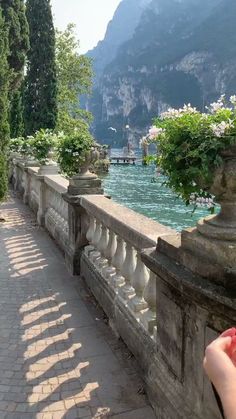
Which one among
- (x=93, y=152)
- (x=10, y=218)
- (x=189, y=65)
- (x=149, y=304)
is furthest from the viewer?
(x=189, y=65)

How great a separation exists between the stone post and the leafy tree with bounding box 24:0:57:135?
882 inches

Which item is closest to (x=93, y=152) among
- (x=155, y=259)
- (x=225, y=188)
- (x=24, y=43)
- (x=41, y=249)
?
(x=41, y=249)

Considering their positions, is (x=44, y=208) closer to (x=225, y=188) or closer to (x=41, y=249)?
(x=41, y=249)

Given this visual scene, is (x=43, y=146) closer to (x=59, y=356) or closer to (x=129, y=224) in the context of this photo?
(x=129, y=224)

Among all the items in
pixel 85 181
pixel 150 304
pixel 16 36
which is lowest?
pixel 150 304

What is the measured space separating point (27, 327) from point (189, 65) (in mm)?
205454

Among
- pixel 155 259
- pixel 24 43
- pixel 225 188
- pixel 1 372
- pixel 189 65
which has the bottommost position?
pixel 1 372

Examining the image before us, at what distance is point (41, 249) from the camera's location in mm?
7629

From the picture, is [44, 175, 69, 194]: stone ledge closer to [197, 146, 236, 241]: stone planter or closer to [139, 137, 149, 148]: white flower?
[139, 137, 149, 148]: white flower

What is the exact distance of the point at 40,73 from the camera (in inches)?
1172

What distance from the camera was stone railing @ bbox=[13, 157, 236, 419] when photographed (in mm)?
2264

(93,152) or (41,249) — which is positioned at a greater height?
(93,152)

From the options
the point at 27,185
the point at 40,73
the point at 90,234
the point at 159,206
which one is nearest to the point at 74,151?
the point at 90,234

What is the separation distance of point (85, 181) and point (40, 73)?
25665 mm
